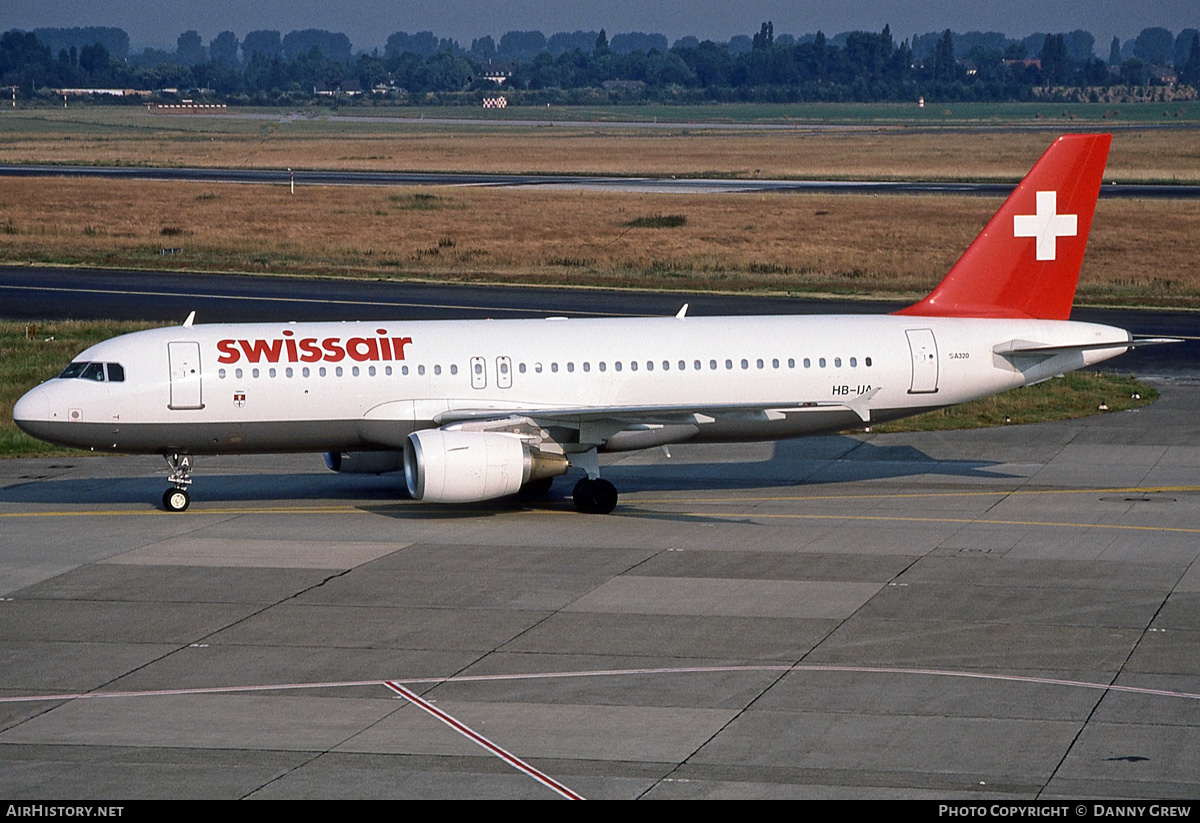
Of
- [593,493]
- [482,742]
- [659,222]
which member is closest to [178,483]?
[593,493]

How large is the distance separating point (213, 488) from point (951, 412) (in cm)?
2136

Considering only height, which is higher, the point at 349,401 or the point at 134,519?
the point at 349,401

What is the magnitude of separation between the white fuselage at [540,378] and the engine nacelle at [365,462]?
112 centimetres

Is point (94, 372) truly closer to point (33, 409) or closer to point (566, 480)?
point (33, 409)

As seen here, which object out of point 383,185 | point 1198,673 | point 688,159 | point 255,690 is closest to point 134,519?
point 255,690

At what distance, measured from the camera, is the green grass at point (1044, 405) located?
43.8 meters

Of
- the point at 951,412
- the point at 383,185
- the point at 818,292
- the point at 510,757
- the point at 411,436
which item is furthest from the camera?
the point at 383,185

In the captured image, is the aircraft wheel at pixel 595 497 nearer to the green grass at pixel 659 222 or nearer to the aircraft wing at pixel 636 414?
the aircraft wing at pixel 636 414

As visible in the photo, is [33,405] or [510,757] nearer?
[510,757]

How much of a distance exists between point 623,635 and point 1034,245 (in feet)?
55.1

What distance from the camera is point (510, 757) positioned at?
18422 mm

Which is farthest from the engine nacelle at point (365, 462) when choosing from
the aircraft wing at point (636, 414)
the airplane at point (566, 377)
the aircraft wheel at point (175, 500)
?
the aircraft wheel at point (175, 500)

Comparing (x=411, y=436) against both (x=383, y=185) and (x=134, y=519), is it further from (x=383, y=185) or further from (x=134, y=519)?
(x=383, y=185)

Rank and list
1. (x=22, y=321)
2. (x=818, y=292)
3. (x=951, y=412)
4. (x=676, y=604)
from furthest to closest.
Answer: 1. (x=818, y=292)
2. (x=22, y=321)
3. (x=951, y=412)
4. (x=676, y=604)
